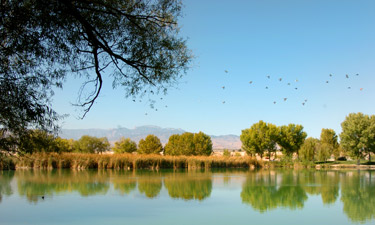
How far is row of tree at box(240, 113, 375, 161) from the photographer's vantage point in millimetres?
37812

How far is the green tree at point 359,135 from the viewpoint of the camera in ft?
124

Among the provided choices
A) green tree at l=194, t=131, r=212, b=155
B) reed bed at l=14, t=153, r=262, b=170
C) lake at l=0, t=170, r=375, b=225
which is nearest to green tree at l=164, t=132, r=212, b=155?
green tree at l=194, t=131, r=212, b=155

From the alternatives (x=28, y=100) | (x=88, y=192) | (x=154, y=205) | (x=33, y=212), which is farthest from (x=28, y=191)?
(x=28, y=100)

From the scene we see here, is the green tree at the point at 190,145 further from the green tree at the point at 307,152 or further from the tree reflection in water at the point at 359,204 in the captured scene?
the tree reflection in water at the point at 359,204

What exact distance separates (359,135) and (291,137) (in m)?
9.29

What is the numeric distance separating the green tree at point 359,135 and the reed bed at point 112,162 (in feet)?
59.0

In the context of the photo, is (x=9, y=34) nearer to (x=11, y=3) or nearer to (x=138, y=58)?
(x=11, y=3)

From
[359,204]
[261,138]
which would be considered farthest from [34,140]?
[261,138]

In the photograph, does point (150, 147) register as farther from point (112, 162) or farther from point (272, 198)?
point (272, 198)

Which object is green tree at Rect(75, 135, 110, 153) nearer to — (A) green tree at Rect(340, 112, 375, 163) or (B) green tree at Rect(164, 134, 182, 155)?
(B) green tree at Rect(164, 134, 182, 155)

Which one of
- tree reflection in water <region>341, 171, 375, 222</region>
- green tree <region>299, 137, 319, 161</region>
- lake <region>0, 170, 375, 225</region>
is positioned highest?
green tree <region>299, 137, 319, 161</region>

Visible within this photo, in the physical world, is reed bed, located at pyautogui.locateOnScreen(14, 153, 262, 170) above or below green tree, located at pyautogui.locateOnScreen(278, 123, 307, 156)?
below

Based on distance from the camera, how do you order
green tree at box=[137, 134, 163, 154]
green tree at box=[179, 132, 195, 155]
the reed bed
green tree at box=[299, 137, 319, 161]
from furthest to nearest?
green tree at box=[137, 134, 163, 154] < green tree at box=[179, 132, 195, 155] < green tree at box=[299, 137, 319, 161] < the reed bed

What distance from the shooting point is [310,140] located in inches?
1538
